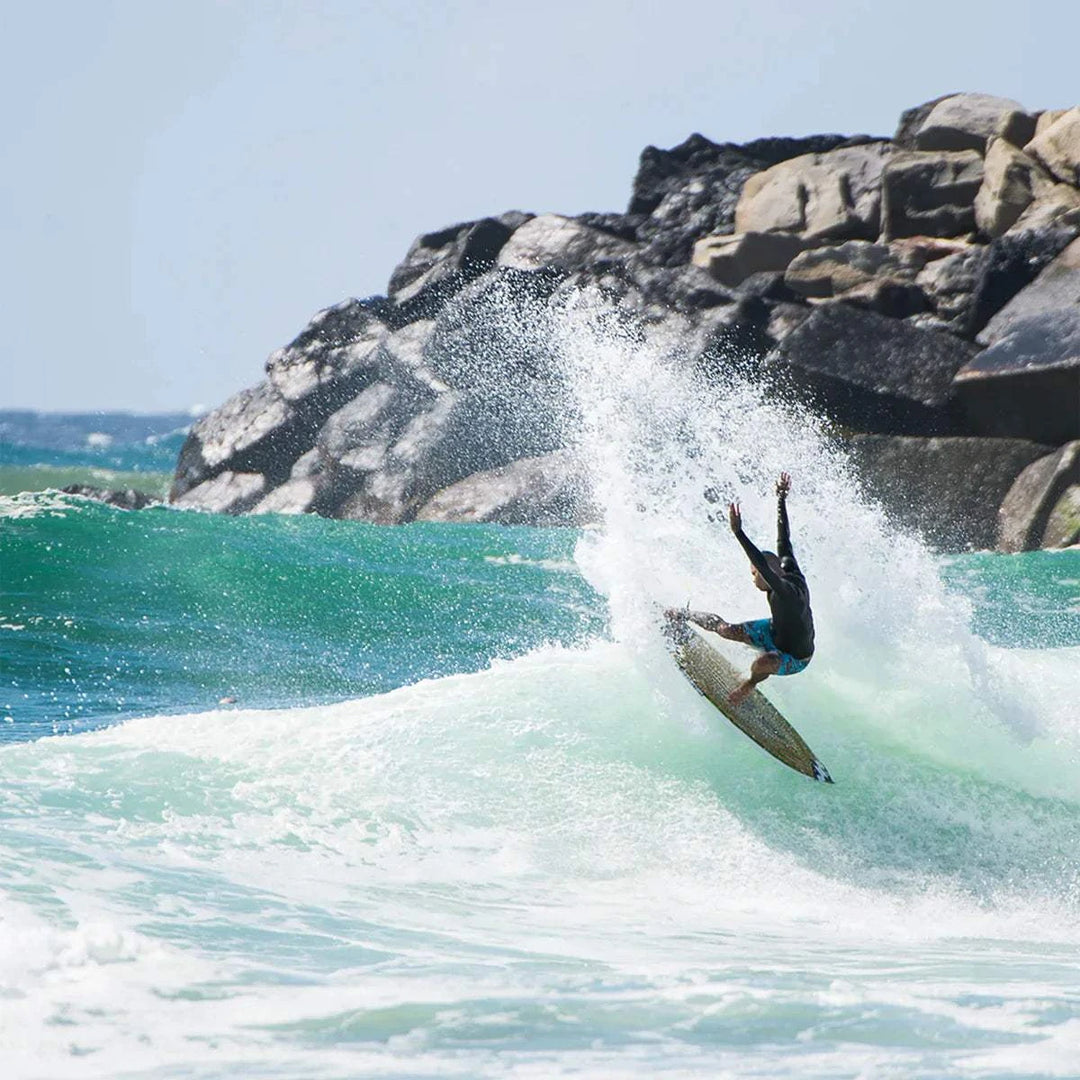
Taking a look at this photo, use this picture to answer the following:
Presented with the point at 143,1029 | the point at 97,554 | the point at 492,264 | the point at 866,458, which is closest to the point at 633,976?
the point at 143,1029

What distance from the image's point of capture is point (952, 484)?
84.2 ft

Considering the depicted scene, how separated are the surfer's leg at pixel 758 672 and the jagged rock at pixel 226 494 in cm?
2730

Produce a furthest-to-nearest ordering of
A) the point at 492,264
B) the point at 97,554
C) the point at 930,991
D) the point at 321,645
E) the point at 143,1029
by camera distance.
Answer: the point at 492,264, the point at 97,554, the point at 321,645, the point at 930,991, the point at 143,1029

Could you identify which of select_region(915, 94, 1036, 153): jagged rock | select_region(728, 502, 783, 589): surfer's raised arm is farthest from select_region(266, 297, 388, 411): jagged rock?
select_region(728, 502, 783, 589): surfer's raised arm

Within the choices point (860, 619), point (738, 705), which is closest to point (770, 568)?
point (738, 705)

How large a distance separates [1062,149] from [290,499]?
20.3m

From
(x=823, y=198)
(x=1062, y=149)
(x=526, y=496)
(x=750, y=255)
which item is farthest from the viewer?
(x=823, y=198)

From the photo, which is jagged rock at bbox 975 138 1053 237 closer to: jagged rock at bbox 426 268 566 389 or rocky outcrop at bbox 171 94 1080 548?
rocky outcrop at bbox 171 94 1080 548

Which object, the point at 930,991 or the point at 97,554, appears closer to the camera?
the point at 930,991

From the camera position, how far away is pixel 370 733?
9.35m

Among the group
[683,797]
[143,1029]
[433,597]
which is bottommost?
[143,1029]

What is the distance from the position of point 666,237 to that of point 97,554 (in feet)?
70.1

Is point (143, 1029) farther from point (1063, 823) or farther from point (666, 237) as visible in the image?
point (666, 237)

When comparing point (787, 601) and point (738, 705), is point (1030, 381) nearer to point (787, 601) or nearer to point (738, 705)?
point (738, 705)
